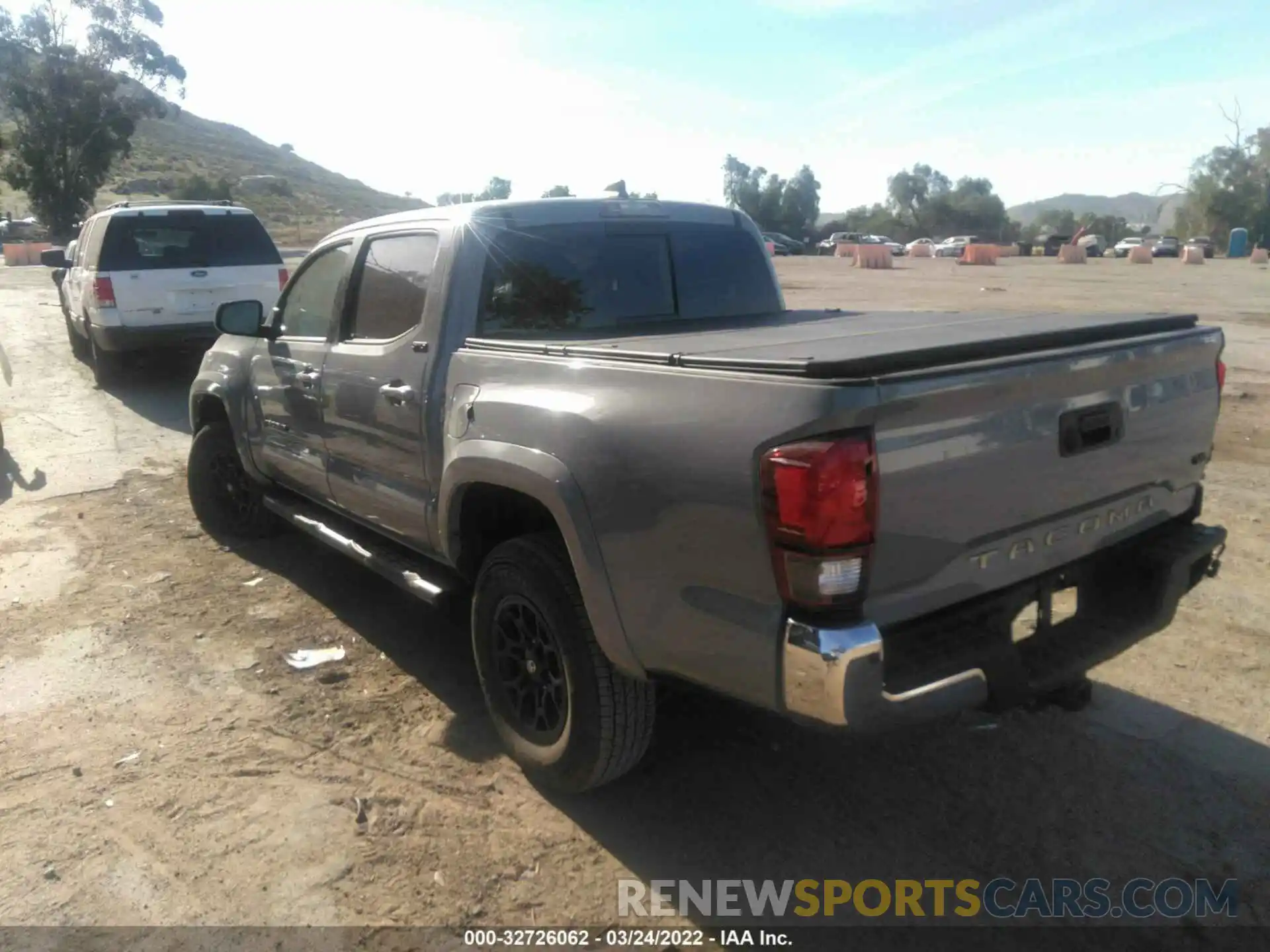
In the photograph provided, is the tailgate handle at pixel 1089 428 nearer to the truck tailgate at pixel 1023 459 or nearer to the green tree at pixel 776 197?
the truck tailgate at pixel 1023 459

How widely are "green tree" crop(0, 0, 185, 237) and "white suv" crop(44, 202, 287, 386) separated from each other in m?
44.6

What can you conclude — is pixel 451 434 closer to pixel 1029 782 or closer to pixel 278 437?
pixel 278 437

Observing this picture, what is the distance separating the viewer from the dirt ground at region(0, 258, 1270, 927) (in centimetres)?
298

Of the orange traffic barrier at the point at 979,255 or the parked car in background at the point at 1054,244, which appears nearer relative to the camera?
the orange traffic barrier at the point at 979,255

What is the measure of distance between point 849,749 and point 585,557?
144 cm

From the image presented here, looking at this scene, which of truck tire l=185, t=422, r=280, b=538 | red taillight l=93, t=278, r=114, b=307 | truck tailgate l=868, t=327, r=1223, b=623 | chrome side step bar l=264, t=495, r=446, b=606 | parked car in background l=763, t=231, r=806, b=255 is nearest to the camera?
truck tailgate l=868, t=327, r=1223, b=623

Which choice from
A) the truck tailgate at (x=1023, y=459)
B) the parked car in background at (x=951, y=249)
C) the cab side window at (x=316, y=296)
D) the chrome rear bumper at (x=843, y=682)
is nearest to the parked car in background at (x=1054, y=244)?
the parked car in background at (x=951, y=249)

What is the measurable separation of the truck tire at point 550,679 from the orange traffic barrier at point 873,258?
36.1 metres

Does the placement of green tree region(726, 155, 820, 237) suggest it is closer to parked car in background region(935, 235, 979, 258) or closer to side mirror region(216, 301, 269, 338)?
parked car in background region(935, 235, 979, 258)

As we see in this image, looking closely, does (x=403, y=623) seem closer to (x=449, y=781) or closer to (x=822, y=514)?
(x=449, y=781)

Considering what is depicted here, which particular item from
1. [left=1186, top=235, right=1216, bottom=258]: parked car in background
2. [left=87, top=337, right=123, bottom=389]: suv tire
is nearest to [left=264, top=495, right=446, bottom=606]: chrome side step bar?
[left=87, top=337, right=123, bottom=389]: suv tire

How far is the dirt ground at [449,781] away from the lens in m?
2.98

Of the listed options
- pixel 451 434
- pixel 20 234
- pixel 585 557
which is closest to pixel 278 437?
pixel 451 434

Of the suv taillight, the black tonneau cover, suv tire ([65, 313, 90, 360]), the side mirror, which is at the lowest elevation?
suv tire ([65, 313, 90, 360])
